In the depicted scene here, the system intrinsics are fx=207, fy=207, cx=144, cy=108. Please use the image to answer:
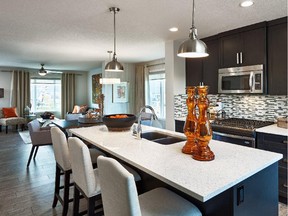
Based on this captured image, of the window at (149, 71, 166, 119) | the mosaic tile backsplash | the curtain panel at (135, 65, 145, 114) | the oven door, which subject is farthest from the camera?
the curtain panel at (135, 65, 145, 114)

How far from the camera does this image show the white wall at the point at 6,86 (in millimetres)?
8164

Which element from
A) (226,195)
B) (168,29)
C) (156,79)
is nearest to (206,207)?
(226,195)

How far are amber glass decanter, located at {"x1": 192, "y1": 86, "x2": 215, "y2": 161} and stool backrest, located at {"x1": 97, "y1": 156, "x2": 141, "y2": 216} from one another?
2.00 ft

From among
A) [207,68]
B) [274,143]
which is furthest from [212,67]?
[274,143]

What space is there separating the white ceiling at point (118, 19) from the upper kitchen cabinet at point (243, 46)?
0.12 metres

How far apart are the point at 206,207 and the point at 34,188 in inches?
103

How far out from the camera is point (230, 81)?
11.1ft

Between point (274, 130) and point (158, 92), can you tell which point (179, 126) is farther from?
point (158, 92)

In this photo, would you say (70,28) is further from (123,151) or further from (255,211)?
(255,211)

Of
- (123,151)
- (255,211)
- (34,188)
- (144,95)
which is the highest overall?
(144,95)

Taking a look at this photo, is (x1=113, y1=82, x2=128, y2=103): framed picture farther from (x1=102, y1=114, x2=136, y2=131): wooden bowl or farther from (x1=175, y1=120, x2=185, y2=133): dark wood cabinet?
Answer: (x1=102, y1=114, x2=136, y2=131): wooden bowl

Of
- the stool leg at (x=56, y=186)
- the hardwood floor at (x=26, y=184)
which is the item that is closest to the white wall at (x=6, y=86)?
the hardwood floor at (x=26, y=184)

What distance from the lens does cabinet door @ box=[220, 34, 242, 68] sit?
327 cm

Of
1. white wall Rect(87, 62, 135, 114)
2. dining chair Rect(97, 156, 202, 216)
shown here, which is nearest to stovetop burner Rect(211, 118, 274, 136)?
dining chair Rect(97, 156, 202, 216)
